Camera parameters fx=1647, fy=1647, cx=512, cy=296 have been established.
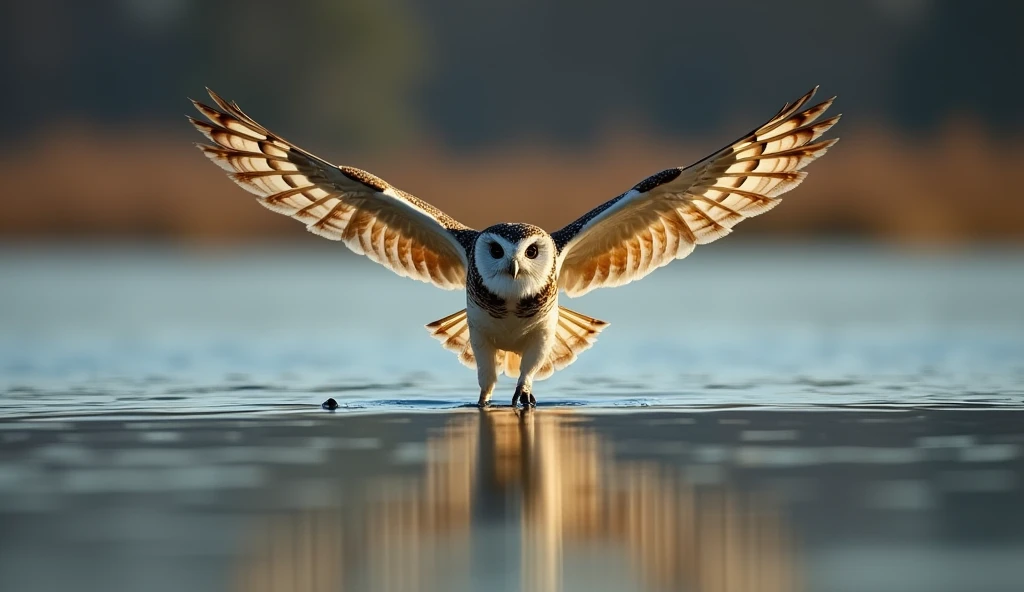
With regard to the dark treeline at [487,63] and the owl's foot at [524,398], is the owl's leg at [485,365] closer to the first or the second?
the owl's foot at [524,398]

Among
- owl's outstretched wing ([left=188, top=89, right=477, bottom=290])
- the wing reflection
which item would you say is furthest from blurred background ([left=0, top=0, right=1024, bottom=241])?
the wing reflection

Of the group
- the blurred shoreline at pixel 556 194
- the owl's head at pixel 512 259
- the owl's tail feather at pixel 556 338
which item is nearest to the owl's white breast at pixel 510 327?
the owl's head at pixel 512 259

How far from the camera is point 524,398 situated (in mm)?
10234

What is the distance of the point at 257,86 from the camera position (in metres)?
52.5

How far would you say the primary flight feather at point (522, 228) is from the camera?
10.1 metres

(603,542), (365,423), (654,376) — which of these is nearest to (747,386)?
(654,376)

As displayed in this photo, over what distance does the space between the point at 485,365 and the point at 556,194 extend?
57.8ft

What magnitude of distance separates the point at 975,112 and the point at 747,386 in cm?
3095

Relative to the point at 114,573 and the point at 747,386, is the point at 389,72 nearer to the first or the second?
the point at 747,386

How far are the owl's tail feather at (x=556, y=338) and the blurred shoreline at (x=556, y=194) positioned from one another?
1546 centimetres

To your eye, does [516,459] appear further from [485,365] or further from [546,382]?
[546,382]

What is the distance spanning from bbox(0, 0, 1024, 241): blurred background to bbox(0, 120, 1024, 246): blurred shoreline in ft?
0.20

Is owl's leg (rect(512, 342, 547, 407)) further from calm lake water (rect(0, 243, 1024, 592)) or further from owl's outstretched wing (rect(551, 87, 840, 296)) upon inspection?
owl's outstretched wing (rect(551, 87, 840, 296))

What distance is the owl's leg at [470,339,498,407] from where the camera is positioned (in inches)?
412
